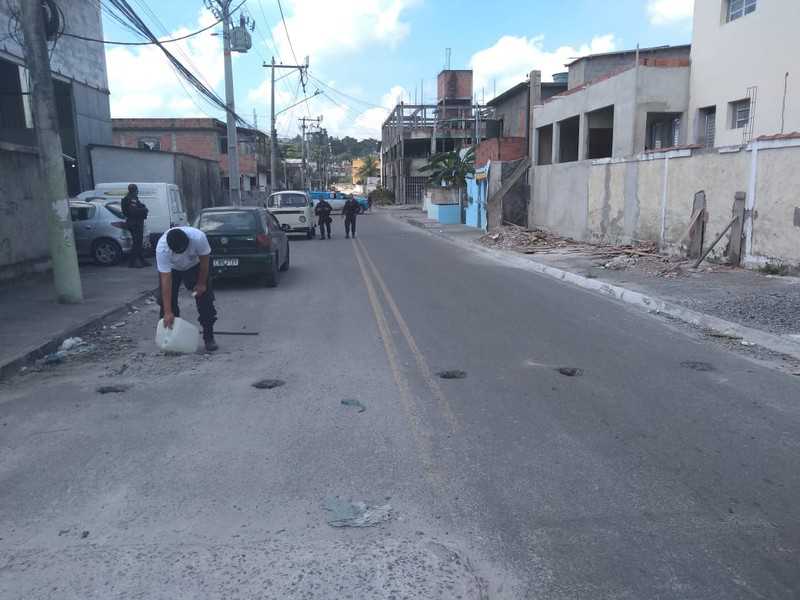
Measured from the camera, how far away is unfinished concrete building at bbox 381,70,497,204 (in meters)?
57.7

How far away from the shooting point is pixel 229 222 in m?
12.6

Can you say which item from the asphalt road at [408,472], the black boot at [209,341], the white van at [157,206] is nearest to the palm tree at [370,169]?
the white van at [157,206]

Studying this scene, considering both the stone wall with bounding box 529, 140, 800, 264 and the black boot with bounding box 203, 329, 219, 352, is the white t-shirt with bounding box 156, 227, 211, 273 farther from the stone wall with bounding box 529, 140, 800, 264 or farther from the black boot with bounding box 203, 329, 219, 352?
the stone wall with bounding box 529, 140, 800, 264

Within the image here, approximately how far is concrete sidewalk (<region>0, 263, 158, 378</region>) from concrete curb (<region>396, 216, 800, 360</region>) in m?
8.43

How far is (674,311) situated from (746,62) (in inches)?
384

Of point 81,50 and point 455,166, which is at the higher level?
point 81,50

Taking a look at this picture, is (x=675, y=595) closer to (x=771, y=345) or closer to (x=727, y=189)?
(x=771, y=345)

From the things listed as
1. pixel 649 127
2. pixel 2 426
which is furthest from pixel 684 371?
pixel 649 127

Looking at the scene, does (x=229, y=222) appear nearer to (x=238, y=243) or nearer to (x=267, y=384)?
(x=238, y=243)

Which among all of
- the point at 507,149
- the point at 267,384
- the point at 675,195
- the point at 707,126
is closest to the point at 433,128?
the point at 507,149

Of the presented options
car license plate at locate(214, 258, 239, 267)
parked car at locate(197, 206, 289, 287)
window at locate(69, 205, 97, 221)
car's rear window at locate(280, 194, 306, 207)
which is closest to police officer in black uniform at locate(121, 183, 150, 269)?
window at locate(69, 205, 97, 221)

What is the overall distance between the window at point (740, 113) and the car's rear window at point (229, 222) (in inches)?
497

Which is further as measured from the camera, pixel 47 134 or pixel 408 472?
pixel 47 134

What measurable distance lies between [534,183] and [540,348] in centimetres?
2030
